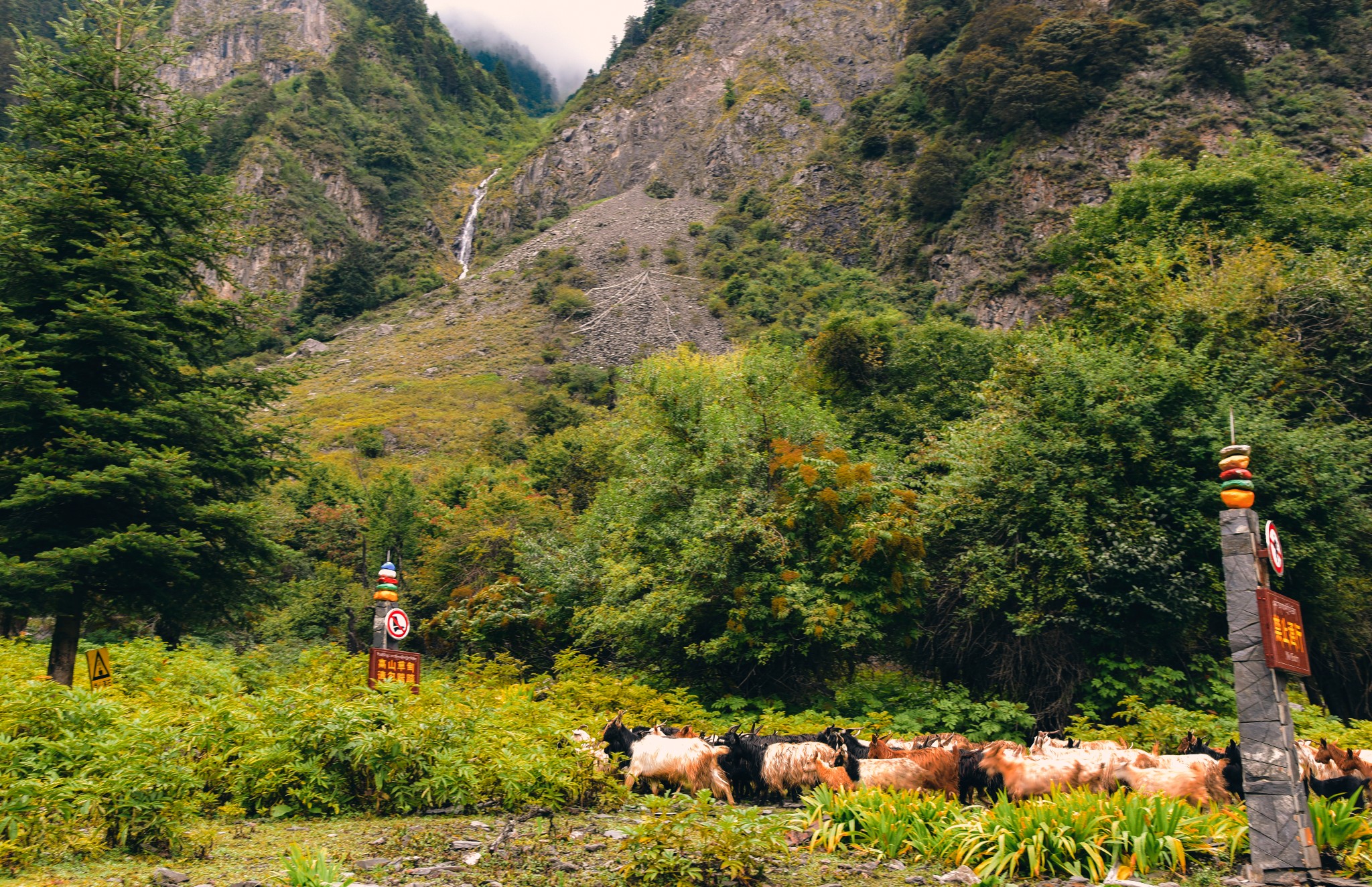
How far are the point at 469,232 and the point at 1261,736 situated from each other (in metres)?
106

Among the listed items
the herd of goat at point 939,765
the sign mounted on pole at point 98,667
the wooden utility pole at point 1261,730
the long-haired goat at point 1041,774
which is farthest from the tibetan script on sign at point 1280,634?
the sign mounted on pole at point 98,667

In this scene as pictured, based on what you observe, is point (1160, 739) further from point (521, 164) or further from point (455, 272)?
point (521, 164)

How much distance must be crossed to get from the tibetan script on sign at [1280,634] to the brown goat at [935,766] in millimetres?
3645

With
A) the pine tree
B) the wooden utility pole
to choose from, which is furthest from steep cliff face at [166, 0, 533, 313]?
the wooden utility pole

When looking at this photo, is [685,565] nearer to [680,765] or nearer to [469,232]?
[680,765]

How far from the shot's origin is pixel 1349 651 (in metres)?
15.1

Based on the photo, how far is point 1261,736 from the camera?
6289 mm

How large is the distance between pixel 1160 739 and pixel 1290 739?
205 inches

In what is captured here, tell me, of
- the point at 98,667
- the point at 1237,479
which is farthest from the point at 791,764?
the point at 98,667

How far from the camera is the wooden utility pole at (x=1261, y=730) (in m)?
5.95

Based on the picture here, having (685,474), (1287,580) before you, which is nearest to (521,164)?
A: (685,474)

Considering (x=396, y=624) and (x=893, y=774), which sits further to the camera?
(x=396, y=624)

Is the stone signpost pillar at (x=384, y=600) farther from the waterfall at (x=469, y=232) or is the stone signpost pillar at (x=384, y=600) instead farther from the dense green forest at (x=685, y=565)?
the waterfall at (x=469, y=232)

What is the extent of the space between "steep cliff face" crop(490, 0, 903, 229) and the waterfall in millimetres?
3169
